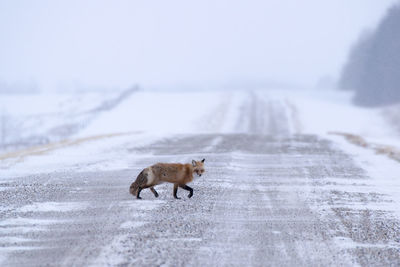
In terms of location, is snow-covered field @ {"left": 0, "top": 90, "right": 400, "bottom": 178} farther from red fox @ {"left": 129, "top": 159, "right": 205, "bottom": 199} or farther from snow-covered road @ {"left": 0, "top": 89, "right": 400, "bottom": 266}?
red fox @ {"left": 129, "top": 159, "right": 205, "bottom": 199}

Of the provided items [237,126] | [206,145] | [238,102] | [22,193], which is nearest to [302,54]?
[238,102]

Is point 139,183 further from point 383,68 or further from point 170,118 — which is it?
point 383,68

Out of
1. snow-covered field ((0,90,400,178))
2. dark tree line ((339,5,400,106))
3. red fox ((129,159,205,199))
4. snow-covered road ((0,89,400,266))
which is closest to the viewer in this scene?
snow-covered road ((0,89,400,266))

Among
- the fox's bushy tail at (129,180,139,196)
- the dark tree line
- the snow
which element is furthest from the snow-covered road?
the dark tree line

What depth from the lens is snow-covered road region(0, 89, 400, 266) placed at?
6.72 metres

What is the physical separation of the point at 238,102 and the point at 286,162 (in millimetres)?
45537

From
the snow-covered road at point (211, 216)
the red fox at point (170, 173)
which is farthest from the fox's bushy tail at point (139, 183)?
the snow-covered road at point (211, 216)

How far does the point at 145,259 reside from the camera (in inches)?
253

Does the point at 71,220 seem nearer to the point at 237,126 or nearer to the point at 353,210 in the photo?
the point at 353,210

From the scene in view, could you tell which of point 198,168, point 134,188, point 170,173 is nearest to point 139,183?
point 134,188

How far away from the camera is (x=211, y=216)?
8.76 metres

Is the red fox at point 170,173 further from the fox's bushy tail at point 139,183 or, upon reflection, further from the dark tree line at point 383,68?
the dark tree line at point 383,68

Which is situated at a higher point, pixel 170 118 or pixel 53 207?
pixel 53 207

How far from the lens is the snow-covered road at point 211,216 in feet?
22.0
